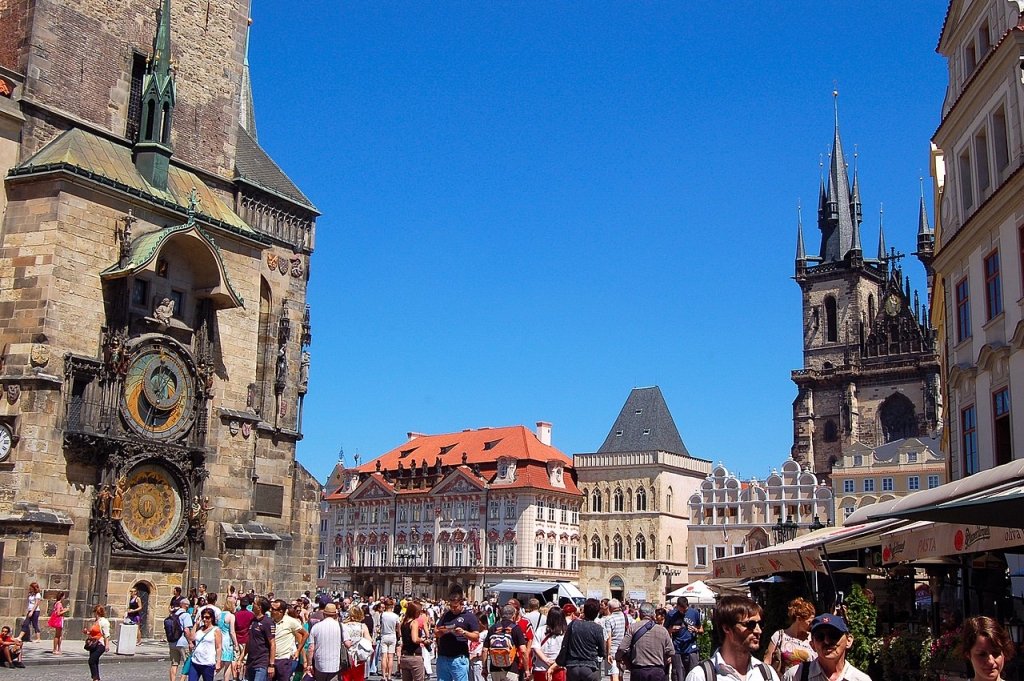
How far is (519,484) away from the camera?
240 ft

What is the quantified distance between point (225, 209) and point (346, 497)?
57.3 metres

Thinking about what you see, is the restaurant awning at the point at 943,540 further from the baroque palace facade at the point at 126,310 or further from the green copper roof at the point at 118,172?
the green copper roof at the point at 118,172

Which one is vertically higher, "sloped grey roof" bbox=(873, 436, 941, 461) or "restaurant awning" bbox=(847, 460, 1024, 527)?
"sloped grey roof" bbox=(873, 436, 941, 461)

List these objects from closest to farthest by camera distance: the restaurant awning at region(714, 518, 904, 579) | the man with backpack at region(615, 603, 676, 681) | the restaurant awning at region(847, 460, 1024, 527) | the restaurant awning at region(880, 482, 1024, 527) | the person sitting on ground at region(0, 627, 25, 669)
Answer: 1. the restaurant awning at region(880, 482, 1024, 527)
2. the restaurant awning at region(847, 460, 1024, 527)
3. the man with backpack at region(615, 603, 676, 681)
4. the restaurant awning at region(714, 518, 904, 579)
5. the person sitting on ground at region(0, 627, 25, 669)

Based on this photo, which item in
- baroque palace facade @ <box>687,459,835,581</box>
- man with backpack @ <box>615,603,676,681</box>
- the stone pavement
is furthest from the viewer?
baroque palace facade @ <box>687,459,835,581</box>

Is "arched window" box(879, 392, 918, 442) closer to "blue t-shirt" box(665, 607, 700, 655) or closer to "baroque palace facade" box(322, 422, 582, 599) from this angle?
"baroque palace facade" box(322, 422, 582, 599)

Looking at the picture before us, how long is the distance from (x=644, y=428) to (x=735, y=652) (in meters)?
76.6

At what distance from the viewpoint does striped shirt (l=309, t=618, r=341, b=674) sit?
12430 mm

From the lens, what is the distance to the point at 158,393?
2567 cm

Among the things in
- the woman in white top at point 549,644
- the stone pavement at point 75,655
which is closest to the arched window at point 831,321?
the stone pavement at point 75,655

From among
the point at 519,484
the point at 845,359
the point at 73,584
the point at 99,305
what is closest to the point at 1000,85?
the point at 99,305

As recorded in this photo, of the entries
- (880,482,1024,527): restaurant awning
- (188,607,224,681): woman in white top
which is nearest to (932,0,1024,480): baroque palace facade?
(880,482,1024,527): restaurant awning

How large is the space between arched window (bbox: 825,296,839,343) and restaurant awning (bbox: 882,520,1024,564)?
264 ft

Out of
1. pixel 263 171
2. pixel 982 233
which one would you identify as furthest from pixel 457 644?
pixel 263 171
